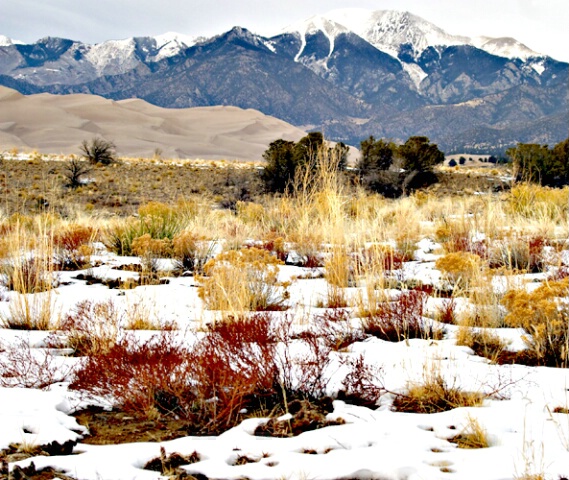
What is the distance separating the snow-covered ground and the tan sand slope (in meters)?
90.8

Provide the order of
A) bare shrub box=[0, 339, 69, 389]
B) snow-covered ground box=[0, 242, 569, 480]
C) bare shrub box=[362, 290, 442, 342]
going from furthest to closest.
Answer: bare shrub box=[362, 290, 442, 342]
bare shrub box=[0, 339, 69, 389]
snow-covered ground box=[0, 242, 569, 480]

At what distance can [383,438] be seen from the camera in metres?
2.66

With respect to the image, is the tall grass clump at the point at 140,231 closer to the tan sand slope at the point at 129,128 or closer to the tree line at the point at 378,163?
the tree line at the point at 378,163

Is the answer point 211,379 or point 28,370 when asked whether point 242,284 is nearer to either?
point 211,379

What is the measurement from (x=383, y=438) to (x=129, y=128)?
452 feet

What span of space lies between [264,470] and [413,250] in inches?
228

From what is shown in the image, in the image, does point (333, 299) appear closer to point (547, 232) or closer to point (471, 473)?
point (471, 473)

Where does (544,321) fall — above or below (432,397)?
above

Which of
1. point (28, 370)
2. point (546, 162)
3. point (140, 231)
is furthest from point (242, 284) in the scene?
point (546, 162)

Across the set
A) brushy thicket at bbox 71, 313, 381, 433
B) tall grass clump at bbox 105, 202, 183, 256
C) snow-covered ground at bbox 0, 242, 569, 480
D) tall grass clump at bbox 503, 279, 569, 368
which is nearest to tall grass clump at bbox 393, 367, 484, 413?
snow-covered ground at bbox 0, 242, 569, 480

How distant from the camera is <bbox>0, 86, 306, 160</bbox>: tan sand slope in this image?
110 metres

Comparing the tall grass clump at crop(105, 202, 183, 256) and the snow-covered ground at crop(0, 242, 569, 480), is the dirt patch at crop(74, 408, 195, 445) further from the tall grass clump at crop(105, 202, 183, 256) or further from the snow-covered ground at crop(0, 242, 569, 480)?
the tall grass clump at crop(105, 202, 183, 256)

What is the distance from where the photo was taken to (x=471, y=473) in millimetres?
2287

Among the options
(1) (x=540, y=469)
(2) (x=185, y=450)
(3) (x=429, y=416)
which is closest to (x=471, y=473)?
(1) (x=540, y=469)
